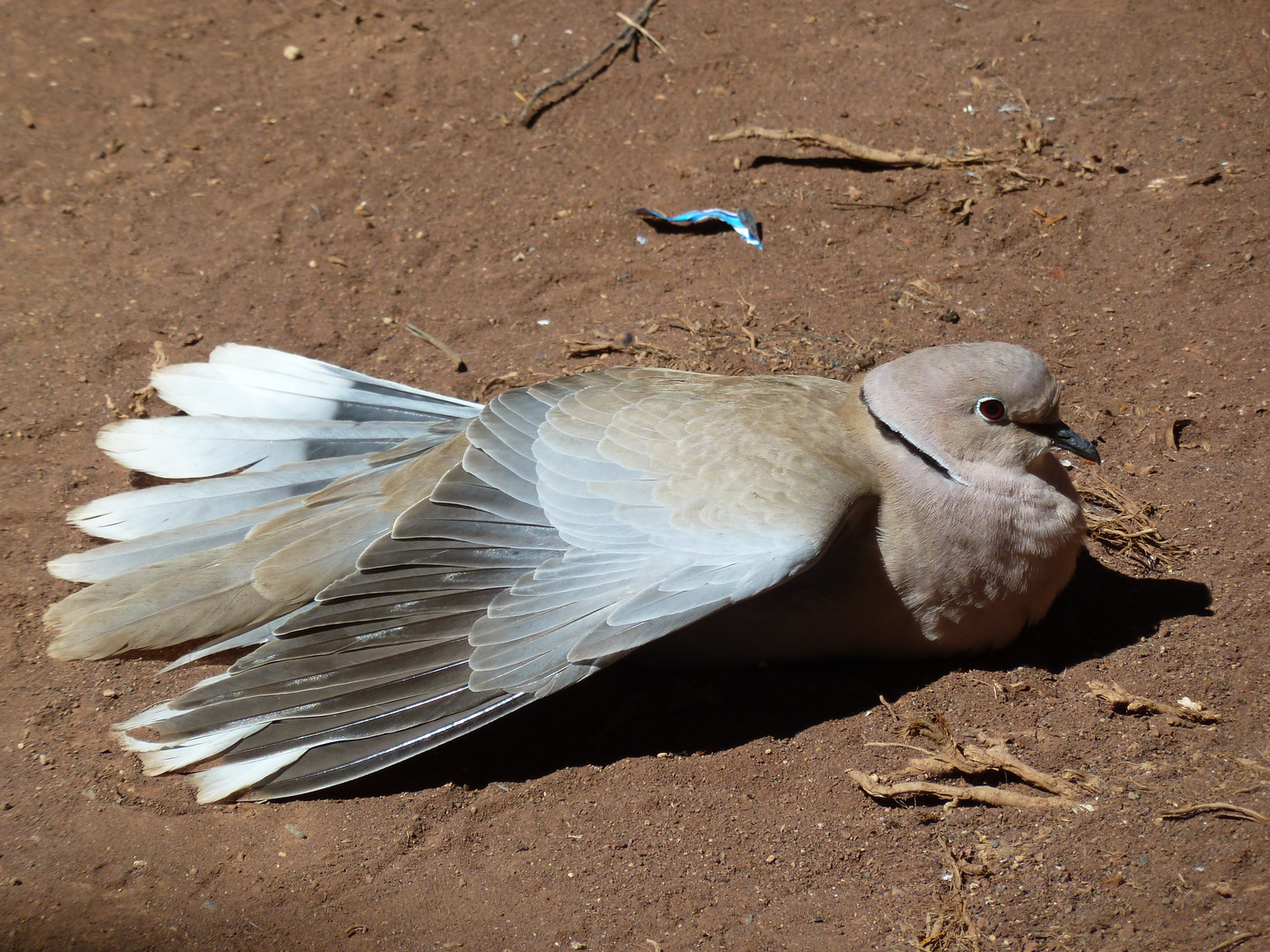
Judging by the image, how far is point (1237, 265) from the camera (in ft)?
13.2

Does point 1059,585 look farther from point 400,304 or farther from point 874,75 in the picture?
point 874,75

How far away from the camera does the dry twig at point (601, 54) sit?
17.5 ft

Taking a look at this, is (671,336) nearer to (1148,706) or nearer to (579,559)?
(579,559)

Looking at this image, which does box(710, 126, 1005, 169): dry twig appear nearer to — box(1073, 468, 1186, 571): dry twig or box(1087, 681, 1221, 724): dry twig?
box(1073, 468, 1186, 571): dry twig

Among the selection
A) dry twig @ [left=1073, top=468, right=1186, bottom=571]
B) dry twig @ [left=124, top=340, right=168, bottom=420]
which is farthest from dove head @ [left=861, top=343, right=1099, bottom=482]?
dry twig @ [left=124, top=340, right=168, bottom=420]

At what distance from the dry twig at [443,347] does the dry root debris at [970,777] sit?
2.47m

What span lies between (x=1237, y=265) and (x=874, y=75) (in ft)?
7.54

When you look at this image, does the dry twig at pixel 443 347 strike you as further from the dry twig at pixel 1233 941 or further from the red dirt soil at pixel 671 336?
the dry twig at pixel 1233 941

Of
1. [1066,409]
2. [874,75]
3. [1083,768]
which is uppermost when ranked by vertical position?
[874,75]

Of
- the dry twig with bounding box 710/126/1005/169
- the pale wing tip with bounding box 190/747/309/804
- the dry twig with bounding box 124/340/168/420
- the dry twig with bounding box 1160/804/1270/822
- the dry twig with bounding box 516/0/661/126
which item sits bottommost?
the dry twig with bounding box 1160/804/1270/822

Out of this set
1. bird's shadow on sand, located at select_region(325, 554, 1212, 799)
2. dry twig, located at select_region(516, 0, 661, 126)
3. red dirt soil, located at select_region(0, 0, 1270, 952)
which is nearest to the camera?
red dirt soil, located at select_region(0, 0, 1270, 952)

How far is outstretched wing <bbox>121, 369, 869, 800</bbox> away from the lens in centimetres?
254

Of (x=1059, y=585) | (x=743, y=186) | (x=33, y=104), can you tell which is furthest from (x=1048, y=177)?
(x=33, y=104)

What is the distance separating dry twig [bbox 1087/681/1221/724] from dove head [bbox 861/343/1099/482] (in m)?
0.71
